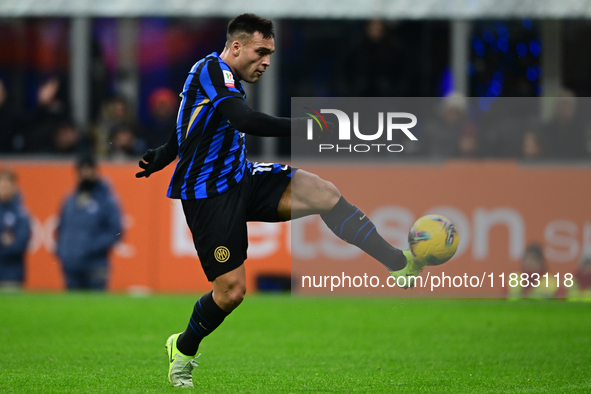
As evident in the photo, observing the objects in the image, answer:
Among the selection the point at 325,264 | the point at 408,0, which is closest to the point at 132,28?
the point at 408,0

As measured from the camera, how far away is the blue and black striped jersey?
192 inches

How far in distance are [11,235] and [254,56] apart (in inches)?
259

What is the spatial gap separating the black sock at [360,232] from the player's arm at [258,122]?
680mm

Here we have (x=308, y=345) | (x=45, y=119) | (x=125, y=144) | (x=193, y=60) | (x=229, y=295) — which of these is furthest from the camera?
(x=193, y=60)

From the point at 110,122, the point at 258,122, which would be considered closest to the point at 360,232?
the point at 258,122

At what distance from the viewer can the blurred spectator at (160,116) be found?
1142cm

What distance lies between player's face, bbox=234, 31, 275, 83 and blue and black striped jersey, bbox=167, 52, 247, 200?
0.09 meters

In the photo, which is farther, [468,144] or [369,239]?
[468,144]

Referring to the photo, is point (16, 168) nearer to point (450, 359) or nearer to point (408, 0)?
point (408, 0)

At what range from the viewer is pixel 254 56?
490cm

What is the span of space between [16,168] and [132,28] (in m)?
3.18

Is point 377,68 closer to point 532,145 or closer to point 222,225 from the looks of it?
point 532,145

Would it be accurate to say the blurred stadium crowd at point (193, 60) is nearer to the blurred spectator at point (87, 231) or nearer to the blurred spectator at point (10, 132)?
the blurred spectator at point (10, 132)

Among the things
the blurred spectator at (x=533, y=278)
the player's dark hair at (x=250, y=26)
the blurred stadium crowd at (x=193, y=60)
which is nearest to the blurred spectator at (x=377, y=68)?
the blurred stadium crowd at (x=193, y=60)
